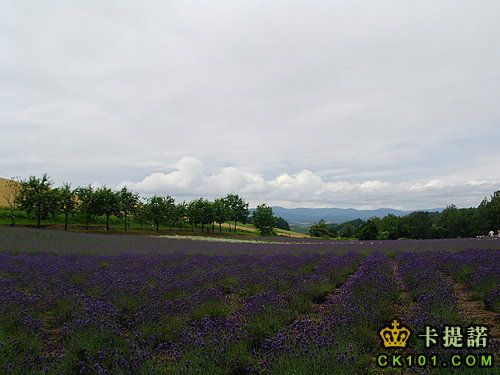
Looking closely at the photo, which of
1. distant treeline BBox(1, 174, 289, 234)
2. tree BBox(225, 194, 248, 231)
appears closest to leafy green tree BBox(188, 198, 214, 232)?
distant treeline BBox(1, 174, 289, 234)

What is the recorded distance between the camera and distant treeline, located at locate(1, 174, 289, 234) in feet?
136

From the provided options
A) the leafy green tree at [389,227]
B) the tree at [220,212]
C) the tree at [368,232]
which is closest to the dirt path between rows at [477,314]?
the tree at [220,212]

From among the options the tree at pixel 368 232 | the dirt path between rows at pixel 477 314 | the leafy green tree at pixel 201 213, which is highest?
the leafy green tree at pixel 201 213

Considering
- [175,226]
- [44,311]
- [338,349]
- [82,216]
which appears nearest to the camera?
[338,349]

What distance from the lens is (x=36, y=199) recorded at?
40656mm

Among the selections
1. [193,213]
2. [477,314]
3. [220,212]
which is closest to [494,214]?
[220,212]

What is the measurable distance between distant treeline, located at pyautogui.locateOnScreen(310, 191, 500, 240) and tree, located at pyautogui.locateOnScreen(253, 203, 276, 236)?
10971 millimetres

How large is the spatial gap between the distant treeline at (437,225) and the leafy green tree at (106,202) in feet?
120

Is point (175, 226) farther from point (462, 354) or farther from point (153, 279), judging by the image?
point (462, 354)

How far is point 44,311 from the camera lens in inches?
245

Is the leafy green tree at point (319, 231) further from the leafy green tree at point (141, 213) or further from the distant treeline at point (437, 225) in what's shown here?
the leafy green tree at point (141, 213)

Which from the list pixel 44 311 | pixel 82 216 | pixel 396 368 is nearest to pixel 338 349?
pixel 396 368

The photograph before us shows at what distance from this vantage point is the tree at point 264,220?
61062 mm

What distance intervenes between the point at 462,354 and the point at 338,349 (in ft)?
3.69
